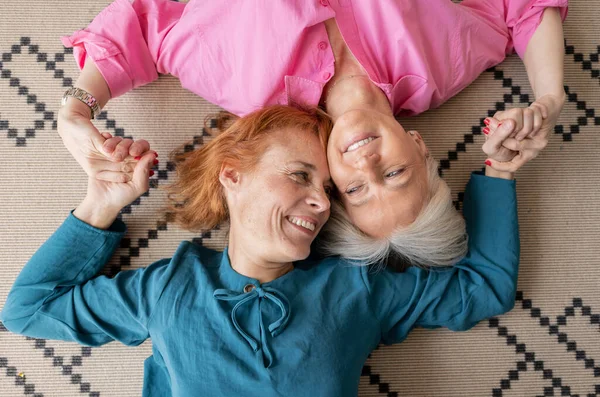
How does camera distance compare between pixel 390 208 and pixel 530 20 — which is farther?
pixel 530 20

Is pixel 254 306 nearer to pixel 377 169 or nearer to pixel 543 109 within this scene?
pixel 377 169

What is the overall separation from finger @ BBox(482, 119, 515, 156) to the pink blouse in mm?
248

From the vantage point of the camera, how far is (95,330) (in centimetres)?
144

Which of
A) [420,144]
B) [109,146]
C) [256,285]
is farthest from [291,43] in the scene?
[256,285]

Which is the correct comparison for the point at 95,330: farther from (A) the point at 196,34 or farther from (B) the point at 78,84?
(A) the point at 196,34

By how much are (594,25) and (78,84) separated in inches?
65.5

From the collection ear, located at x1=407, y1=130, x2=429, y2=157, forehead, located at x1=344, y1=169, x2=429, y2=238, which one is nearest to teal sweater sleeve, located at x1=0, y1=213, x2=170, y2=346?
forehead, located at x1=344, y1=169, x2=429, y2=238

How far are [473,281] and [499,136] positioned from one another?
422 mm

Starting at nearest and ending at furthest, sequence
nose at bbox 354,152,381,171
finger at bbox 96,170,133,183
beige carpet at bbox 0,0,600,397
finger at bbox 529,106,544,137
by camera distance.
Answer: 1. nose at bbox 354,152,381,171
2. finger at bbox 529,106,544,137
3. finger at bbox 96,170,133,183
4. beige carpet at bbox 0,0,600,397

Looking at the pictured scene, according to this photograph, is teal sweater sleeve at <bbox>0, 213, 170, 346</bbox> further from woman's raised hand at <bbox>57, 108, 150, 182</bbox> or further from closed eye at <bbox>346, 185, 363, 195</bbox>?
closed eye at <bbox>346, 185, 363, 195</bbox>

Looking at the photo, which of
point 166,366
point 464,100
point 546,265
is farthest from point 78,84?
point 546,265

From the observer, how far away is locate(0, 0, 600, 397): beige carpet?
1574mm

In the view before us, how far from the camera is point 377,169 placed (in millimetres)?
1251

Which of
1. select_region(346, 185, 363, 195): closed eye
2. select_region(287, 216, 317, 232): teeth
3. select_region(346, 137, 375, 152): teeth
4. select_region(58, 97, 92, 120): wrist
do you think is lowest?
select_region(287, 216, 317, 232): teeth
